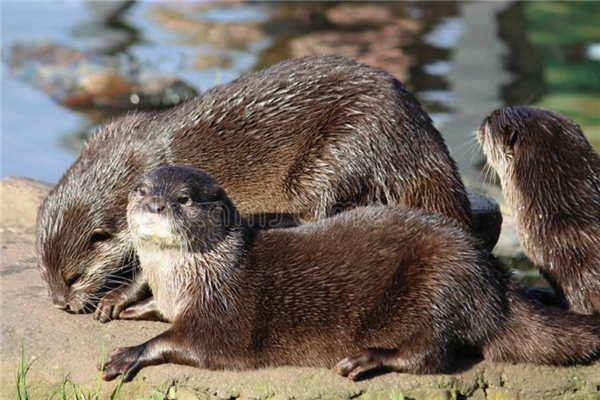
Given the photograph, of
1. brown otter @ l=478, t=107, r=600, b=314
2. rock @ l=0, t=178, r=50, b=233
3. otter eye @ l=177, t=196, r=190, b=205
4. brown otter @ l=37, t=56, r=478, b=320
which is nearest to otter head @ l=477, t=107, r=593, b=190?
brown otter @ l=478, t=107, r=600, b=314

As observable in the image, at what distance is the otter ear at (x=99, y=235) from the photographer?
4859 mm

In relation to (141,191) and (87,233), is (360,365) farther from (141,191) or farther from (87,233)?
(87,233)

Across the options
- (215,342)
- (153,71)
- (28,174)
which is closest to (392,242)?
(215,342)

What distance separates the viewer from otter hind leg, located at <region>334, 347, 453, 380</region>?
14.3 ft

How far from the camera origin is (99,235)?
489cm

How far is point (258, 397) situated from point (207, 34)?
967cm

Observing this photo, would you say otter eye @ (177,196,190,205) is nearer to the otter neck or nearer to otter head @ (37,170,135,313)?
the otter neck

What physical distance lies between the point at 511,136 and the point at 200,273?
1678mm

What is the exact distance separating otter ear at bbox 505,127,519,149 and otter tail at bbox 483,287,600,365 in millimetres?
1057

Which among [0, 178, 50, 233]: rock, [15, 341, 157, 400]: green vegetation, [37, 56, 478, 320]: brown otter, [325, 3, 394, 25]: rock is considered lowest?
[325, 3, 394, 25]: rock

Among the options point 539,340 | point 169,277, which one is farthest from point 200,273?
point 539,340

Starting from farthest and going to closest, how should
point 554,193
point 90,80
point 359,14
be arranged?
point 359,14
point 90,80
point 554,193

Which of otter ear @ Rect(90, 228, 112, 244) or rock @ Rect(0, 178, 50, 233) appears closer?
otter ear @ Rect(90, 228, 112, 244)

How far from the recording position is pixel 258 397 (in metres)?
4.29
